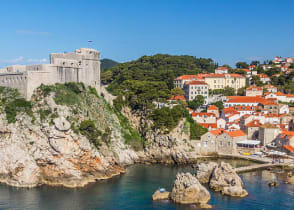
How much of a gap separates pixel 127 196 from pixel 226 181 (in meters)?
9.60

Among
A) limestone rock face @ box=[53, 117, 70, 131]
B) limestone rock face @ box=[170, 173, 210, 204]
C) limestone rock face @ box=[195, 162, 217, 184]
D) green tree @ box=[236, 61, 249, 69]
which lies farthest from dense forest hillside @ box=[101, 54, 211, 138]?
green tree @ box=[236, 61, 249, 69]

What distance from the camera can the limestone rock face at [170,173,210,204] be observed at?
30148 mm

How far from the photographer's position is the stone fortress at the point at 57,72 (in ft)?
132

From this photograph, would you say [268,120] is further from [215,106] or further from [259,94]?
[259,94]

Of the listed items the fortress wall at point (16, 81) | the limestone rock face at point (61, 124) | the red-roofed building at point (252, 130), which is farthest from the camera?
the red-roofed building at point (252, 130)

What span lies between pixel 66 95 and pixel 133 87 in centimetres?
1370

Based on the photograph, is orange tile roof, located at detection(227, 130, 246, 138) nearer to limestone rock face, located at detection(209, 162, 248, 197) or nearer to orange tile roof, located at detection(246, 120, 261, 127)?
orange tile roof, located at detection(246, 120, 261, 127)

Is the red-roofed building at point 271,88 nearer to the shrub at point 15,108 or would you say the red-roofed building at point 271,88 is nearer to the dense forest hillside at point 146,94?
the dense forest hillside at point 146,94

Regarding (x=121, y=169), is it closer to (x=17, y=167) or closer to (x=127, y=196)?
(x=127, y=196)

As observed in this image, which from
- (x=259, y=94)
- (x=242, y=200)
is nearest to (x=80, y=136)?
(x=242, y=200)

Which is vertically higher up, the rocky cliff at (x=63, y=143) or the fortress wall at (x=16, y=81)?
the fortress wall at (x=16, y=81)

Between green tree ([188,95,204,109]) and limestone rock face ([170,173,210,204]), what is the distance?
109ft

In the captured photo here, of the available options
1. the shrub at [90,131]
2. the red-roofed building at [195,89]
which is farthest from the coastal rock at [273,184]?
the red-roofed building at [195,89]

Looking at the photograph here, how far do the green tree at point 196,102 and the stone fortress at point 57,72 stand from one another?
793 inches
